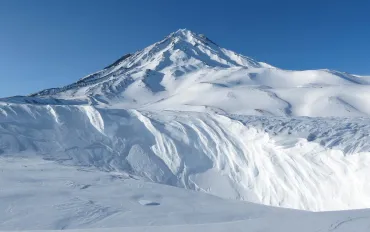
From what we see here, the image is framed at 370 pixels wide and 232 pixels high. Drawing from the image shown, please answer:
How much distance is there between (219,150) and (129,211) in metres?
8.73

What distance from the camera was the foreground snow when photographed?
465 cm

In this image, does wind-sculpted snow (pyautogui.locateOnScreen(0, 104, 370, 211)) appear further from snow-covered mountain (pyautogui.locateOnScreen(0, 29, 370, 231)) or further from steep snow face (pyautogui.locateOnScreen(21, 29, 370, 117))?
steep snow face (pyautogui.locateOnScreen(21, 29, 370, 117))

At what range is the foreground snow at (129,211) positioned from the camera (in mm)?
4652

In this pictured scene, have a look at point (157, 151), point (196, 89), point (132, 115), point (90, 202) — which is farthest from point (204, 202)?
point (196, 89)

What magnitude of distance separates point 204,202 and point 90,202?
2.08m

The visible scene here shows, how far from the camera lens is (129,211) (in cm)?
573

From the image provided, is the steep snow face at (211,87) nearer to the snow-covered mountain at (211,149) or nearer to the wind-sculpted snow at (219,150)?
the snow-covered mountain at (211,149)

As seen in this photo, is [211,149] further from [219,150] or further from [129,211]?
[129,211]

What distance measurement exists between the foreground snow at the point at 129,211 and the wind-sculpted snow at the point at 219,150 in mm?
4088

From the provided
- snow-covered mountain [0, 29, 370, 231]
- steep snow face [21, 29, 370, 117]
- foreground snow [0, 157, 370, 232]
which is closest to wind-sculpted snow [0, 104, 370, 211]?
snow-covered mountain [0, 29, 370, 231]

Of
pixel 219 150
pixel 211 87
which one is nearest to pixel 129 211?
pixel 219 150

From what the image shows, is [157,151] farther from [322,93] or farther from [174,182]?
[322,93]

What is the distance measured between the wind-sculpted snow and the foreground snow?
4.09m

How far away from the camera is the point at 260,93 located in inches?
1050
